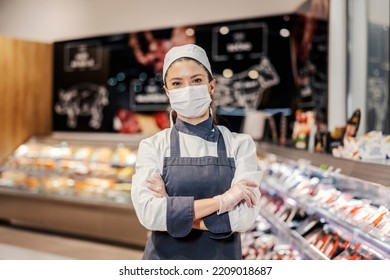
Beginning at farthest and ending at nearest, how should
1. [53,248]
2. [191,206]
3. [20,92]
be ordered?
[20,92], [53,248], [191,206]

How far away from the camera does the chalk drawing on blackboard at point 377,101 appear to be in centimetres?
505

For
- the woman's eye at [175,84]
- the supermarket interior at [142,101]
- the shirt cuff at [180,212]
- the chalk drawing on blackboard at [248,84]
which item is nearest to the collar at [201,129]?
the woman's eye at [175,84]

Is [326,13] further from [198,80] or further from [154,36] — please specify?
[198,80]

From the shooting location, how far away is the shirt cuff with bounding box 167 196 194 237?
180cm

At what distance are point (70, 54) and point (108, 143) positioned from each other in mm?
1049

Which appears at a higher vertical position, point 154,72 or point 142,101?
point 154,72

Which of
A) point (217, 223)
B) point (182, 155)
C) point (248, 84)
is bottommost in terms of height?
point (217, 223)

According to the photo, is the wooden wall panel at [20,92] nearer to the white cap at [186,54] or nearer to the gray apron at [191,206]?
the white cap at [186,54]

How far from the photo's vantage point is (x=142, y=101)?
562 centimetres

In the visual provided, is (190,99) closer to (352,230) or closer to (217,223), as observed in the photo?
(217,223)

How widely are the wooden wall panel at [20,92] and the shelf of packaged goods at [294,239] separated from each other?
2.22 metres

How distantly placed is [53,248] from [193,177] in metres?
3.11

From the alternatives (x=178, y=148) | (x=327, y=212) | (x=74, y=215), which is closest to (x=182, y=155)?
(x=178, y=148)

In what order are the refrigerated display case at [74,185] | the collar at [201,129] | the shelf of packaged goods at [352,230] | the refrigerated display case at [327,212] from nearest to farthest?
the collar at [201,129] → the shelf of packaged goods at [352,230] → the refrigerated display case at [327,212] → the refrigerated display case at [74,185]
